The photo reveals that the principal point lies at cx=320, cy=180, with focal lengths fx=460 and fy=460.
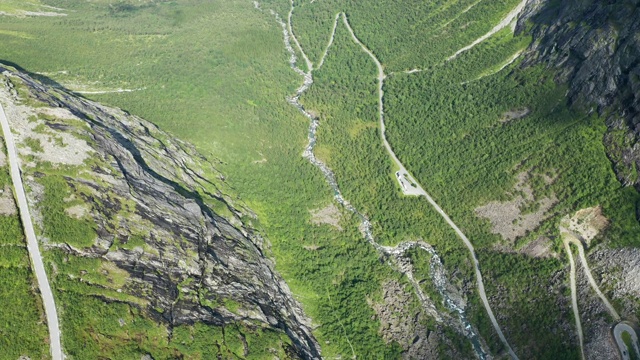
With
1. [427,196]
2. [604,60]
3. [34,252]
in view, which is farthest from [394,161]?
[34,252]

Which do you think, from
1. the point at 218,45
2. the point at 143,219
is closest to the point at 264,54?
the point at 218,45

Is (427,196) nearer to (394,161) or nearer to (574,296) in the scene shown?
(394,161)

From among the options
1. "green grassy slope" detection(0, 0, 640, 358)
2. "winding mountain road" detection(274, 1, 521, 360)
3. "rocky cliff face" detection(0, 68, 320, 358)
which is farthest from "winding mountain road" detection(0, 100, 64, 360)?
"winding mountain road" detection(274, 1, 521, 360)

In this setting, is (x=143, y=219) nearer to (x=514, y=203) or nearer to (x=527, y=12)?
(x=514, y=203)

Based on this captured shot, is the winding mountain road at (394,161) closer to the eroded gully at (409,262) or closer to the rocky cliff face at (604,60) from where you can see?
the eroded gully at (409,262)

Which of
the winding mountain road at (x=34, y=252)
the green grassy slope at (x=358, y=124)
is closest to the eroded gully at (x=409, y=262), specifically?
the green grassy slope at (x=358, y=124)

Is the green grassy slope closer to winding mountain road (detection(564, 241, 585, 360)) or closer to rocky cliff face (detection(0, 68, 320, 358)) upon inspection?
winding mountain road (detection(564, 241, 585, 360))

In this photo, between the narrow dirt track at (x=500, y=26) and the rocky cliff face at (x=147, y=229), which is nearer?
the rocky cliff face at (x=147, y=229)
